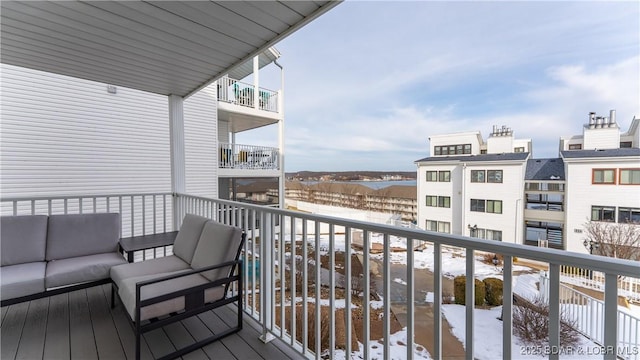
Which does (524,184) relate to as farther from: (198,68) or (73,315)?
(73,315)

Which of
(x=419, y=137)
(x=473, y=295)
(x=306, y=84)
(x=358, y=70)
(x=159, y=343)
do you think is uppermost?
(x=358, y=70)

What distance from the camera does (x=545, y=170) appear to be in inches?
612

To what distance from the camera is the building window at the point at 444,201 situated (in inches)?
700

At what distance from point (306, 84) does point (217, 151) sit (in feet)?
21.7

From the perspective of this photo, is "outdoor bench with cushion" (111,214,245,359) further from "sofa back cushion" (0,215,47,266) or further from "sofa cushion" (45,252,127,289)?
"sofa back cushion" (0,215,47,266)

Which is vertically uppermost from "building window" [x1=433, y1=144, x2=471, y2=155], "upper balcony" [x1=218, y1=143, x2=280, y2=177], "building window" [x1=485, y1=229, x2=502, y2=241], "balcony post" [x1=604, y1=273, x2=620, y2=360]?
"building window" [x1=433, y1=144, x2=471, y2=155]

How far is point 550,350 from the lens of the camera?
35.4 inches

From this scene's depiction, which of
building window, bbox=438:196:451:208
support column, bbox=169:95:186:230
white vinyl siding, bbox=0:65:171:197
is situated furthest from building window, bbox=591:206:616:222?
white vinyl siding, bbox=0:65:171:197

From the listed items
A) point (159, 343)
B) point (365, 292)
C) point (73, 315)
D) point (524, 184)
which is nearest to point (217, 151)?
point (73, 315)

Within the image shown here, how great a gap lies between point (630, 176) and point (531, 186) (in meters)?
3.85

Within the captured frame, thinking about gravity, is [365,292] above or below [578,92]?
below

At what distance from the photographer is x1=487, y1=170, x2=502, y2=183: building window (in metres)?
15.7

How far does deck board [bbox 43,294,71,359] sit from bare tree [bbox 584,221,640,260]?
16.6 metres

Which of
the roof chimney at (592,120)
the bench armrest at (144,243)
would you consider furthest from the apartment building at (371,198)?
the bench armrest at (144,243)
